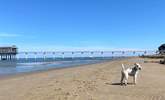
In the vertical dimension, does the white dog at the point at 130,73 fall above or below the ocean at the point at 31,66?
above

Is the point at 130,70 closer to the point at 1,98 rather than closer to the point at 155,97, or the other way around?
the point at 155,97

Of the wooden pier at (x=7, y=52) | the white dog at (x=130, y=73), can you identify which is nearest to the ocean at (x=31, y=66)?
the white dog at (x=130, y=73)

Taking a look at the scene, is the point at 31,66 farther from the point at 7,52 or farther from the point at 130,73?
the point at 7,52

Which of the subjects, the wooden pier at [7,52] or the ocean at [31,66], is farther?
the wooden pier at [7,52]

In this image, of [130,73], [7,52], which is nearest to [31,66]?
[130,73]

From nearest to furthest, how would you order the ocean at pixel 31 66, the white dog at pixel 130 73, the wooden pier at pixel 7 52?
the white dog at pixel 130 73, the ocean at pixel 31 66, the wooden pier at pixel 7 52

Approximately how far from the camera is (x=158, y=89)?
12.6 m

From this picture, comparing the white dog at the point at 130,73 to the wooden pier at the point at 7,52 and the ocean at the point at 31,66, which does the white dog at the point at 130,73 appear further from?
the wooden pier at the point at 7,52

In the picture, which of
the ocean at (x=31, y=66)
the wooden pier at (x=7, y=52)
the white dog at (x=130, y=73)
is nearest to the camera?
the white dog at (x=130, y=73)

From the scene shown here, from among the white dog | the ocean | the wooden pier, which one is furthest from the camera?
the wooden pier

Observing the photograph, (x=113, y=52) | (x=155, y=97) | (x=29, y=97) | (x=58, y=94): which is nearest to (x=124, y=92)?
(x=155, y=97)

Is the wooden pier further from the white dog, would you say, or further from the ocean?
the white dog

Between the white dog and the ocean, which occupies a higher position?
the white dog

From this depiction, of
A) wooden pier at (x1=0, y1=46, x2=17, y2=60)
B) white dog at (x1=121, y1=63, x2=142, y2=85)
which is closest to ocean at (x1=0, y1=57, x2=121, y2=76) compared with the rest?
white dog at (x1=121, y1=63, x2=142, y2=85)
